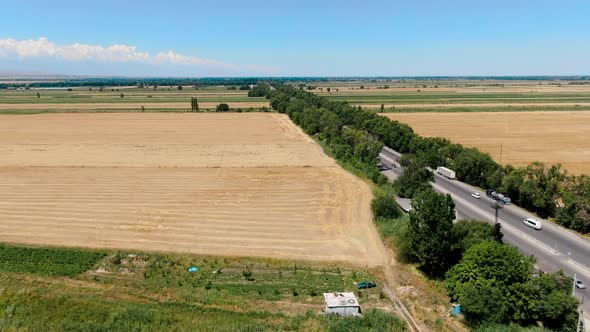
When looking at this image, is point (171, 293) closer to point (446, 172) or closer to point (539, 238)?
point (539, 238)

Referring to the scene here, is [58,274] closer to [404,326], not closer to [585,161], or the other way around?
[404,326]

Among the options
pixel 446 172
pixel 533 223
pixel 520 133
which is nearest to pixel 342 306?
pixel 533 223

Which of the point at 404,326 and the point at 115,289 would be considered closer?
the point at 404,326

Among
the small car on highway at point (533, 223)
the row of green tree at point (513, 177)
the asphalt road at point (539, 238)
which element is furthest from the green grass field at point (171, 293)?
the row of green tree at point (513, 177)

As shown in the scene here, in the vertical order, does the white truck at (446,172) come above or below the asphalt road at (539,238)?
above

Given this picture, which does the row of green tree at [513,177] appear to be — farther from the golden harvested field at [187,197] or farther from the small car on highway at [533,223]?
the golden harvested field at [187,197]

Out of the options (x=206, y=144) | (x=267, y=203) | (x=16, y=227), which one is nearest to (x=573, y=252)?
(x=267, y=203)
